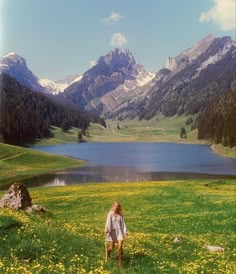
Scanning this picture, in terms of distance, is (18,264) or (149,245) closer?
(18,264)

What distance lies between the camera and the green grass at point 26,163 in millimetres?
127062

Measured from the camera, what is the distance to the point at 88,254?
20328 millimetres

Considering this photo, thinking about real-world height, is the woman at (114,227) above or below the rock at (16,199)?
above

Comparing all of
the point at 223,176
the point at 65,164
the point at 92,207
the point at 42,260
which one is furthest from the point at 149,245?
the point at 65,164

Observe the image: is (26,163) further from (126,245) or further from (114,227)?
(114,227)

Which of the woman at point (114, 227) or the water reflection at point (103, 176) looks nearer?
the woman at point (114, 227)

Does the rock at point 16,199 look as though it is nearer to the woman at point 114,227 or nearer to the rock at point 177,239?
the rock at point 177,239

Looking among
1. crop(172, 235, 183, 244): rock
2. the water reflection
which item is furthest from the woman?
the water reflection

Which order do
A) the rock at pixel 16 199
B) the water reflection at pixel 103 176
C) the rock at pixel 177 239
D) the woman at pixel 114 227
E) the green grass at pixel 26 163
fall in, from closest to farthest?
the woman at pixel 114 227
the rock at pixel 177 239
the rock at pixel 16 199
the water reflection at pixel 103 176
the green grass at pixel 26 163

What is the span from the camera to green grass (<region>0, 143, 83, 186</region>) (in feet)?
417

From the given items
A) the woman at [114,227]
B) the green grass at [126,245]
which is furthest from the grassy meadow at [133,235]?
the woman at [114,227]

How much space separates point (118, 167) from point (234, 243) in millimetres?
108970

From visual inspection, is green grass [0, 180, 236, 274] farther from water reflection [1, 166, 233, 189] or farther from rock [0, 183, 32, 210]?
water reflection [1, 166, 233, 189]

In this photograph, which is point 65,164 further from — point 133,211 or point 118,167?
point 133,211
